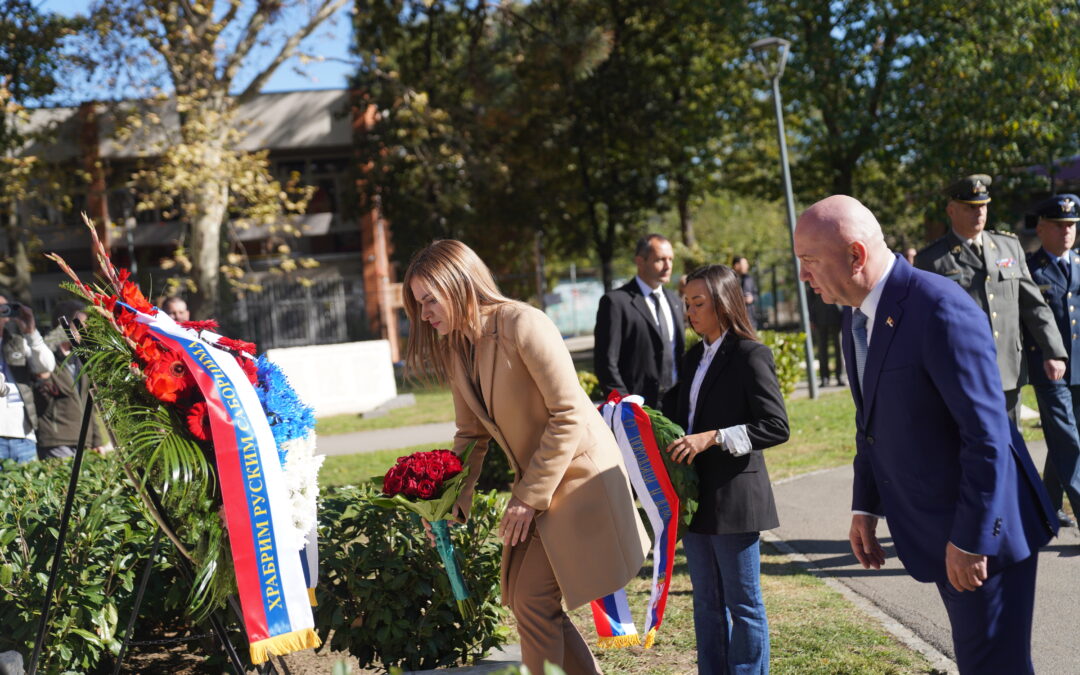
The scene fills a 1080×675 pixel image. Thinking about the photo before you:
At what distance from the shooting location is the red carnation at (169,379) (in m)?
3.37

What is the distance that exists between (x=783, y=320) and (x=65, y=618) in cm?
3517

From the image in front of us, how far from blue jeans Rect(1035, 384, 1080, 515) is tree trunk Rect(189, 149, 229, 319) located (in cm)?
1716

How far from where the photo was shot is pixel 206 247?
21.0 m

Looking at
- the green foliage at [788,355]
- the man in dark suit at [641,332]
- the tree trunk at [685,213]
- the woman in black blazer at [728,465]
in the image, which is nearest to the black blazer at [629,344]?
the man in dark suit at [641,332]

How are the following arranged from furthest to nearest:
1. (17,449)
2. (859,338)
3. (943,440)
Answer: (17,449) → (859,338) → (943,440)

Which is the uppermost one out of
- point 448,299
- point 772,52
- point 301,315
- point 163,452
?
point 772,52

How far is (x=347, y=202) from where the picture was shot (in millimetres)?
30062

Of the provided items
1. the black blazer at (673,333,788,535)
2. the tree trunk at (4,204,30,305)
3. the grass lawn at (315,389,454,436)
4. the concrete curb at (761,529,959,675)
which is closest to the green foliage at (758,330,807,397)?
the grass lawn at (315,389,454,436)

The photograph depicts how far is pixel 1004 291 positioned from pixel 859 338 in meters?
3.28

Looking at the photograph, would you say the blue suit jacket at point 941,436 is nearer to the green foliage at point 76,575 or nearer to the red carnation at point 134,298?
the red carnation at point 134,298

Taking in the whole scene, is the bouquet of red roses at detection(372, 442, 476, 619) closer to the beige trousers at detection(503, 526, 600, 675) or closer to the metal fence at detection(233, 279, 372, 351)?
the beige trousers at detection(503, 526, 600, 675)

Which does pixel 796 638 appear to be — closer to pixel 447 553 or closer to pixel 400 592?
pixel 400 592

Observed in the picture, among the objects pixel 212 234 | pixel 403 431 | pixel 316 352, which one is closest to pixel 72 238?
pixel 212 234

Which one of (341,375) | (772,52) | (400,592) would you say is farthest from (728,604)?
(341,375)
